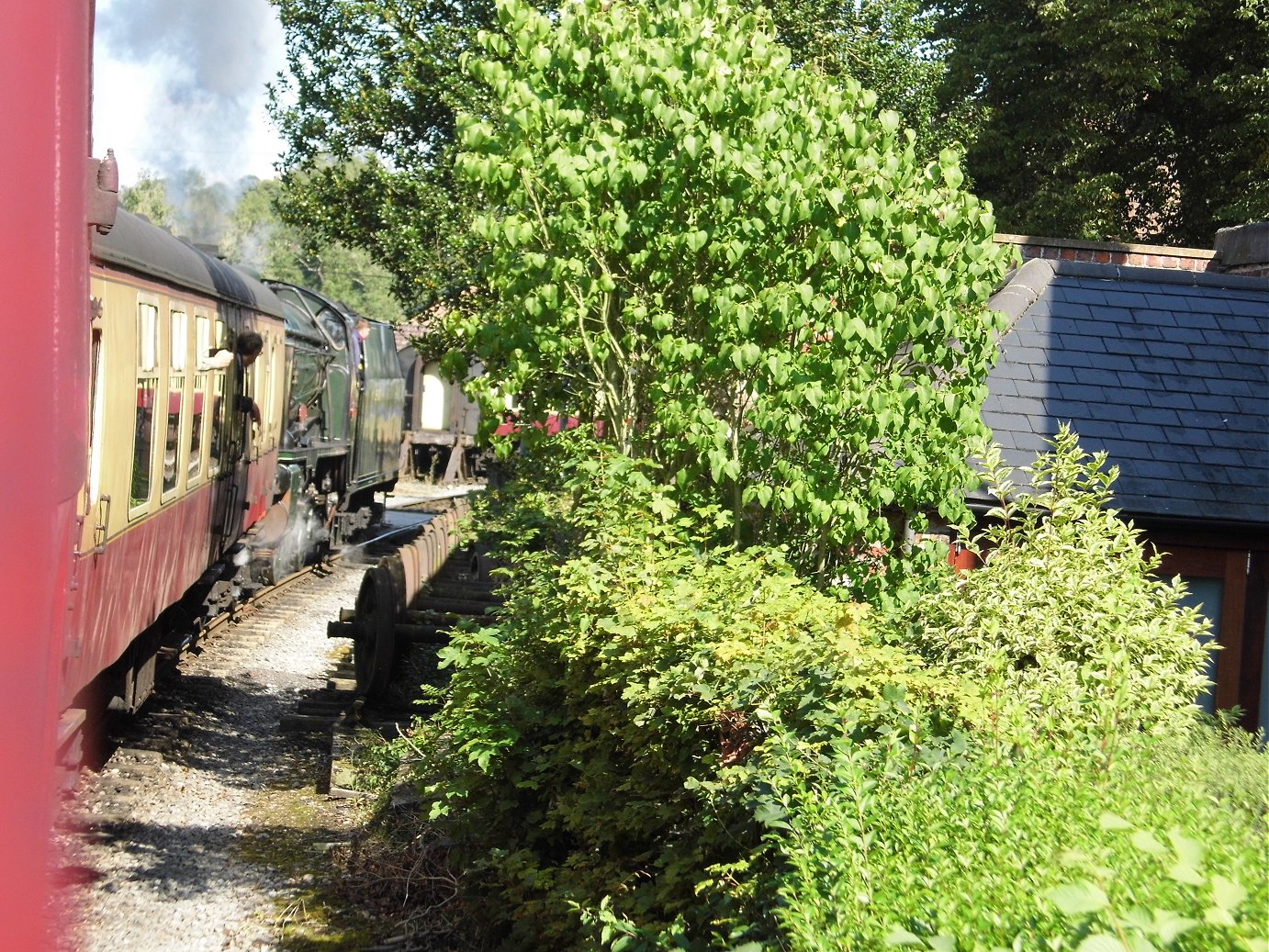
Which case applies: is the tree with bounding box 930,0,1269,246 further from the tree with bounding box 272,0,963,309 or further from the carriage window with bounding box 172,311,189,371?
the carriage window with bounding box 172,311,189,371

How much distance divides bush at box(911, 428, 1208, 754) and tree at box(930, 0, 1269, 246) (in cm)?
1791

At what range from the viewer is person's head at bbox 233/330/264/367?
12.3m

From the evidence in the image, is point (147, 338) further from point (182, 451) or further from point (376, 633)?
point (376, 633)

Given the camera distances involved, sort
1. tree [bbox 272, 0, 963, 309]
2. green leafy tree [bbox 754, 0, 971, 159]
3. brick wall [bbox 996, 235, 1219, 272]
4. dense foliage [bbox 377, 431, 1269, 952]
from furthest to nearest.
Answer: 1. green leafy tree [bbox 754, 0, 971, 159]
2. tree [bbox 272, 0, 963, 309]
3. brick wall [bbox 996, 235, 1219, 272]
4. dense foliage [bbox 377, 431, 1269, 952]

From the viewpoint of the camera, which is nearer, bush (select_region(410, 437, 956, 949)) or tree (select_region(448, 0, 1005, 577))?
bush (select_region(410, 437, 956, 949))

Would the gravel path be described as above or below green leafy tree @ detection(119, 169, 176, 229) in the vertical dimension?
below

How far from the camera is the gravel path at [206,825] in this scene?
6.77 meters

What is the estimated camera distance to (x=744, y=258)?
23.5 ft

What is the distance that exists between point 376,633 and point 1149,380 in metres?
6.36

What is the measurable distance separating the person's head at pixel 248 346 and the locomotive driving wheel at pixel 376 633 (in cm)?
279

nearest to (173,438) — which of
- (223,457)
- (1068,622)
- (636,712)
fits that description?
(223,457)

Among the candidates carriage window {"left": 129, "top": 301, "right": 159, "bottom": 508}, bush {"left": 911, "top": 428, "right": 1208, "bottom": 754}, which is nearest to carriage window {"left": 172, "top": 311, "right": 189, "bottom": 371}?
carriage window {"left": 129, "top": 301, "right": 159, "bottom": 508}

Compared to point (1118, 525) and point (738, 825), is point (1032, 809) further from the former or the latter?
point (1118, 525)

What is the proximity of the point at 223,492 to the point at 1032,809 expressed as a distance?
10.2 meters
